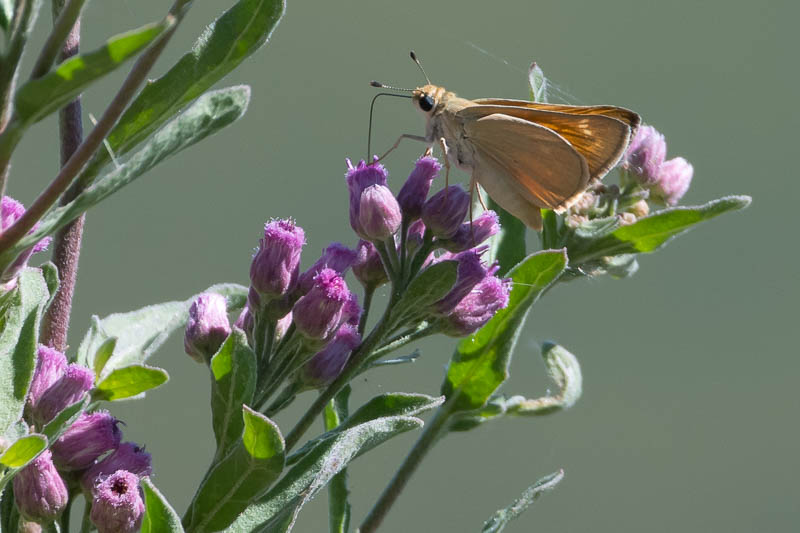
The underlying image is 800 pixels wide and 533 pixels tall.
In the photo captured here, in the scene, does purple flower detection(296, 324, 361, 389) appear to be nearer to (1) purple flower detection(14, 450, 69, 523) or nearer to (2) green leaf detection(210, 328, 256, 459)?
(2) green leaf detection(210, 328, 256, 459)

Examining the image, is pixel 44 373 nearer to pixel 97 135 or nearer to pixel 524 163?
pixel 97 135

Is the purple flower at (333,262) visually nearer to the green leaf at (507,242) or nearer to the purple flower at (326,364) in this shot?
the purple flower at (326,364)

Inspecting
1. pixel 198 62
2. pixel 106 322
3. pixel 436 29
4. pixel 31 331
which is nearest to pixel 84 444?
pixel 31 331

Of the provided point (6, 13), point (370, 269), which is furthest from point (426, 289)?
point (6, 13)

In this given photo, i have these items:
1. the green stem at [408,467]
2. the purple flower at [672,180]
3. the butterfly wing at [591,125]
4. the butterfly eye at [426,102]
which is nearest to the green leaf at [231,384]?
the green stem at [408,467]

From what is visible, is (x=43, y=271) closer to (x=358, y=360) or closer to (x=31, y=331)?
(x=31, y=331)

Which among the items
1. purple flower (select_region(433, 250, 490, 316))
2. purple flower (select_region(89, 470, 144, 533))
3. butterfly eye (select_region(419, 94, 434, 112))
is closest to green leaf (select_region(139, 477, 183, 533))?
purple flower (select_region(89, 470, 144, 533))
